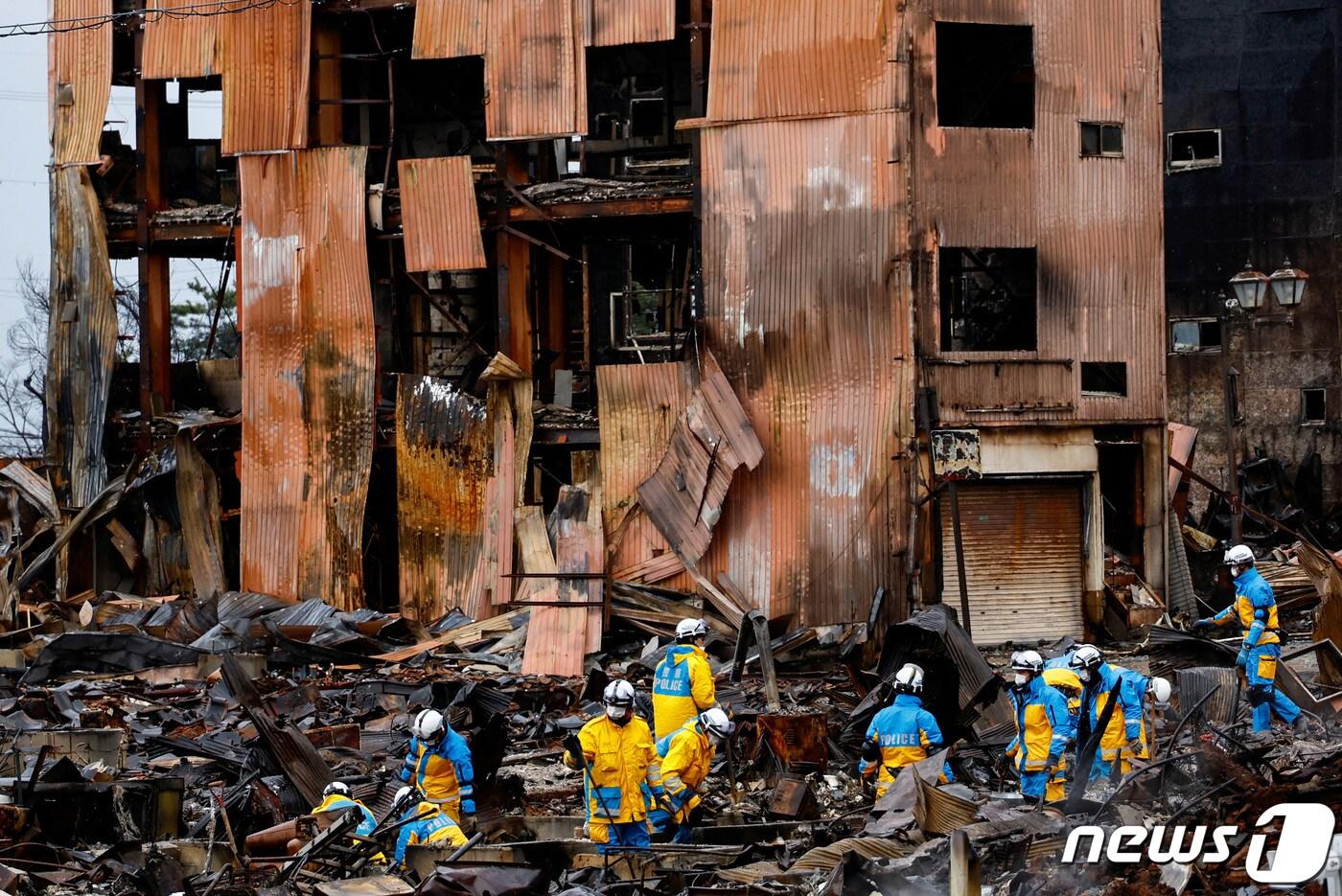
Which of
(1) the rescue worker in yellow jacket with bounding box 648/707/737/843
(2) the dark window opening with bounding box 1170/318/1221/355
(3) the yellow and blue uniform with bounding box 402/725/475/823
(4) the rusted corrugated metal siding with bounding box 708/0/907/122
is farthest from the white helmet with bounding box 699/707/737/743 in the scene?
(2) the dark window opening with bounding box 1170/318/1221/355

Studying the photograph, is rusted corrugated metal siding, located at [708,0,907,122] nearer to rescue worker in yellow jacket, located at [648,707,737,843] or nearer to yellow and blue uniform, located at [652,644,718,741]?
yellow and blue uniform, located at [652,644,718,741]

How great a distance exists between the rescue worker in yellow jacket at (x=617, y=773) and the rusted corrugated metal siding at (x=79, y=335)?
18.2 metres

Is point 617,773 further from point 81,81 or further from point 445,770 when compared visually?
point 81,81

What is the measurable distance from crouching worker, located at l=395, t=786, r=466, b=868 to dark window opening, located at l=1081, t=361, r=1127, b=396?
15.4m

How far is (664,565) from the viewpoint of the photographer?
25375 millimetres

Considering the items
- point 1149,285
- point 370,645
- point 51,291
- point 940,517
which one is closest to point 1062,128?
point 1149,285

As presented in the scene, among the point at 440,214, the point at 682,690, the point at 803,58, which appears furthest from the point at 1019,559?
the point at 682,690

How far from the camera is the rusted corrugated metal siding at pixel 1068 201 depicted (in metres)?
25.0

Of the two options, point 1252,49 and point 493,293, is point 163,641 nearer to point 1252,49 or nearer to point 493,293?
point 493,293

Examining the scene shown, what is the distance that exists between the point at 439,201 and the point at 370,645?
23.0 ft

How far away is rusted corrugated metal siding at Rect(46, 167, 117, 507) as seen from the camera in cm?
2898

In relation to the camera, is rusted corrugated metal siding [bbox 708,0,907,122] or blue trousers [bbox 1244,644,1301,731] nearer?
blue trousers [bbox 1244,644,1301,731]

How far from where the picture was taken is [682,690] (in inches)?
600

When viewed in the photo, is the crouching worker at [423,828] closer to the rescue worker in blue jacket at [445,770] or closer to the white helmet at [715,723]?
the rescue worker in blue jacket at [445,770]
